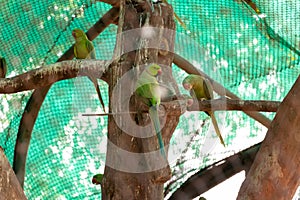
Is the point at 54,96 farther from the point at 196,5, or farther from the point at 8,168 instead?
the point at 8,168

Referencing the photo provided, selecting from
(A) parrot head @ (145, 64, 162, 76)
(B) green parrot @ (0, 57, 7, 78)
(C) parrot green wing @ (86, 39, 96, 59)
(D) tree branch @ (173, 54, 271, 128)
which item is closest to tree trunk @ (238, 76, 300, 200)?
(A) parrot head @ (145, 64, 162, 76)

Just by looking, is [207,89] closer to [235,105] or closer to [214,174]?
[214,174]

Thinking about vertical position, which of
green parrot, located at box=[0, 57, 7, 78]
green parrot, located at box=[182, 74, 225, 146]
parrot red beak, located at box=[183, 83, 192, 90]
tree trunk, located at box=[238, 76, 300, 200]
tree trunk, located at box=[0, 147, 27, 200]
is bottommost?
tree trunk, located at box=[0, 147, 27, 200]

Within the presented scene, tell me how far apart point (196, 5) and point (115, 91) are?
1079mm

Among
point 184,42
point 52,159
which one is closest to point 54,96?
point 52,159

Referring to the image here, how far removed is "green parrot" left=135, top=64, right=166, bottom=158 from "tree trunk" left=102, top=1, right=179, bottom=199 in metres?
0.05

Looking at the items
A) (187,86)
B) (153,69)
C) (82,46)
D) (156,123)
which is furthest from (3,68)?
(156,123)

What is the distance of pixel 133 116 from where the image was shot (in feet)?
7.88

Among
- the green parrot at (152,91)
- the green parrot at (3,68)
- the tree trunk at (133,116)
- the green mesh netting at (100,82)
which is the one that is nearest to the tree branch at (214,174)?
the green mesh netting at (100,82)

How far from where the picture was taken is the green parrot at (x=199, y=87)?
10.1ft

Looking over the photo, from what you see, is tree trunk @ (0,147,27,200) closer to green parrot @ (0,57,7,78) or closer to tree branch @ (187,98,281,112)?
tree branch @ (187,98,281,112)

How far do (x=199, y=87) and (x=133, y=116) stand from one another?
0.81 meters

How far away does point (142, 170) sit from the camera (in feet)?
7.76

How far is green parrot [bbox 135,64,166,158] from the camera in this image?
2307 millimetres
